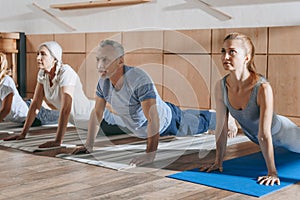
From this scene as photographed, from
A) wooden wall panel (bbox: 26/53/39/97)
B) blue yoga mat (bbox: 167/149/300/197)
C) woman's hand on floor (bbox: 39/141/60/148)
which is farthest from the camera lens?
wooden wall panel (bbox: 26/53/39/97)

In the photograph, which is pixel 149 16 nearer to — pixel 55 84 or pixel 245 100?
pixel 55 84

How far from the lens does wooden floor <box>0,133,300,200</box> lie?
2.22m

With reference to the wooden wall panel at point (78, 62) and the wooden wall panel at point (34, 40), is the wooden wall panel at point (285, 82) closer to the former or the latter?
the wooden wall panel at point (78, 62)

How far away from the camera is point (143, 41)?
496 centimetres

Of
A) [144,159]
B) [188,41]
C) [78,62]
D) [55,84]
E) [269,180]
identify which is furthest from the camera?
[78,62]

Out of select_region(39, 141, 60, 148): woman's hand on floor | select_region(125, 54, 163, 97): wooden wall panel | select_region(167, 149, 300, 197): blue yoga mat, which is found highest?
select_region(125, 54, 163, 97): wooden wall panel

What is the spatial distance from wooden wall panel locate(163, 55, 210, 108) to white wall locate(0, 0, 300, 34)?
33 centimetres

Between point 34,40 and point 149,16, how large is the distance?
1.80 meters

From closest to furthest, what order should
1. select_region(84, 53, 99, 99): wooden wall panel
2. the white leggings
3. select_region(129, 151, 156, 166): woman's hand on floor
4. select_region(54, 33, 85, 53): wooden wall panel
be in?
select_region(129, 151, 156, 166): woman's hand on floor → the white leggings → select_region(84, 53, 99, 99): wooden wall panel → select_region(54, 33, 85, 53): wooden wall panel

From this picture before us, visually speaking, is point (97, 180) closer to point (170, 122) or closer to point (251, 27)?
point (170, 122)

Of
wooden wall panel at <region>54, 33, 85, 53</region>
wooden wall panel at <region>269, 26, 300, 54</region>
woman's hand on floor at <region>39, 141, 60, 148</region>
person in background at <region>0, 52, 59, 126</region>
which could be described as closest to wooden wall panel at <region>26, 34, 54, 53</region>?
wooden wall panel at <region>54, 33, 85, 53</region>

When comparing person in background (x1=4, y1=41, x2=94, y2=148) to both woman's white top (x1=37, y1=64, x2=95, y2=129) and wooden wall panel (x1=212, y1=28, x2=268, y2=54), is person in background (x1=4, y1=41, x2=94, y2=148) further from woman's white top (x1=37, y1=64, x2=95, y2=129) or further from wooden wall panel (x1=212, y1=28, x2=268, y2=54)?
wooden wall panel (x1=212, y1=28, x2=268, y2=54)

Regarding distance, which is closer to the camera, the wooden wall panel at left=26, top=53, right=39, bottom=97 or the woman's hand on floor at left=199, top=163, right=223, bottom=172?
the woman's hand on floor at left=199, top=163, right=223, bottom=172

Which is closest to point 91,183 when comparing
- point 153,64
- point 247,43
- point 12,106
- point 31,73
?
point 247,43
